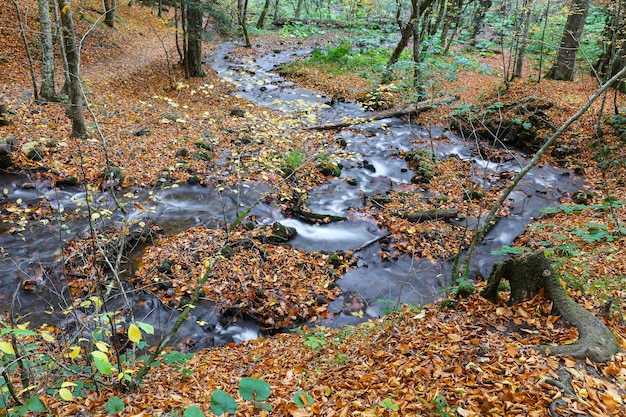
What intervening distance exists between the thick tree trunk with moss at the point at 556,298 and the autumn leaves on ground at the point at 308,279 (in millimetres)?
107

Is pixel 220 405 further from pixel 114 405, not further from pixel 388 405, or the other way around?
pixel 388 405

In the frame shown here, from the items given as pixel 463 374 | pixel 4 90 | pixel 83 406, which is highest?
pixel 4 90

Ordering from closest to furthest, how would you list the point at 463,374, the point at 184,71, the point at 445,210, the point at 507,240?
the point at 463,374 → the point at 507,240 → the point at 445,210 → the point at 184,71

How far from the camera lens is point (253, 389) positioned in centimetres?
254

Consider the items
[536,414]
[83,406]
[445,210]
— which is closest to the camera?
[536,414]

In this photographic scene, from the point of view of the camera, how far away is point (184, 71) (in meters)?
18.1

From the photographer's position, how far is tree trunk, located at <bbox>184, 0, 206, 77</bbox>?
15656mm

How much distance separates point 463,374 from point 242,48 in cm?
2772

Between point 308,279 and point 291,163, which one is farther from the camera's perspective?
point 291,163

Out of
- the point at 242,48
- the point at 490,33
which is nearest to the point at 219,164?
the point at 242,48

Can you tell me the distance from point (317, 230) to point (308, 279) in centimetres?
210

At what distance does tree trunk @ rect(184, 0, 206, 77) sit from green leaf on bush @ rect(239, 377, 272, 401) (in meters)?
16.4

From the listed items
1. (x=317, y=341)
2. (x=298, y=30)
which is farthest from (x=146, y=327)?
(x=298, y=30)

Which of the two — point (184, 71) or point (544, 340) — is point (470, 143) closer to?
point (544, 340)
